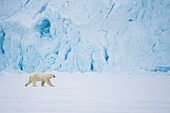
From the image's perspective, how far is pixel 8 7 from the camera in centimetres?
1266

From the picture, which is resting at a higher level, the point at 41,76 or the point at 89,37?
the point at 89,37

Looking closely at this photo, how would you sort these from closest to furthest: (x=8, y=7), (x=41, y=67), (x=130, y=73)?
1. (x=130, y=73)
2. (x=41, y=67)
3. (x=8, y=7)

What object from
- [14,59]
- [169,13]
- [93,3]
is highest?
[93,3]

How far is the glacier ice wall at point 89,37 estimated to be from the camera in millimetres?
10148

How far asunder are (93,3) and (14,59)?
5.11m

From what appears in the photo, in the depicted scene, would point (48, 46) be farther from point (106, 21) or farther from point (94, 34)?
point (106, 21)

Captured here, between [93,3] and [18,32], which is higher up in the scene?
[93,3]

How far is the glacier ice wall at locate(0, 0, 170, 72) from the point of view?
33.3 ft

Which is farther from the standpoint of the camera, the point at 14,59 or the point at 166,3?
the point at 14,59

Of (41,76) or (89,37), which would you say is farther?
(89,37)

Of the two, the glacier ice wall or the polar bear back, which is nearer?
the polar bear back

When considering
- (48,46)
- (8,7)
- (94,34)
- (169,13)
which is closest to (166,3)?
(169,13)

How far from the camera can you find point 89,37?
1104 cm

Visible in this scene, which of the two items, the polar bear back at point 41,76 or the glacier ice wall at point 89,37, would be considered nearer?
the polar bear back at point 41,76
